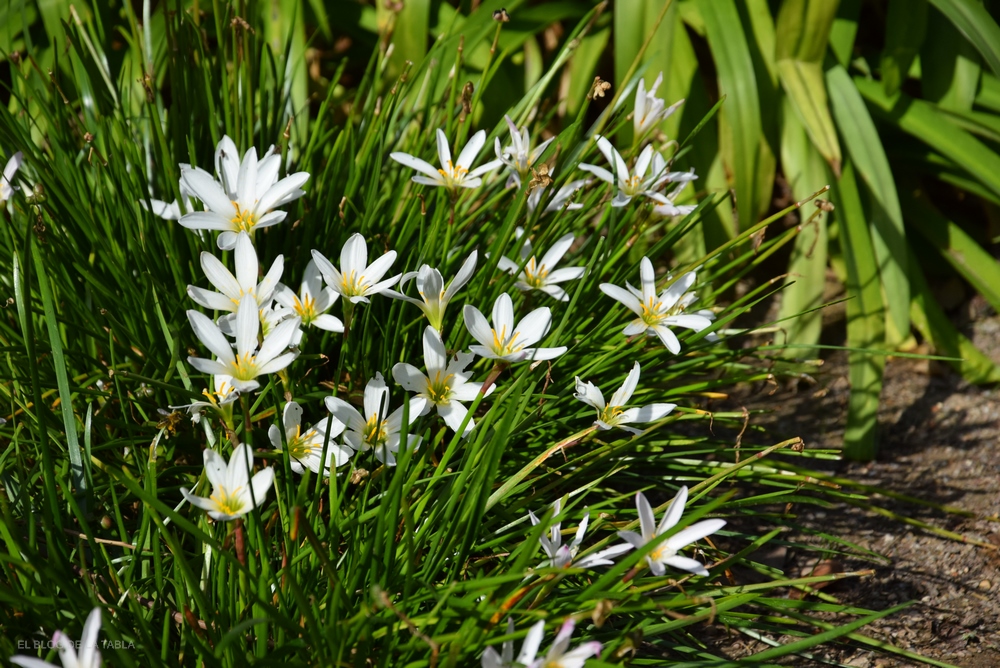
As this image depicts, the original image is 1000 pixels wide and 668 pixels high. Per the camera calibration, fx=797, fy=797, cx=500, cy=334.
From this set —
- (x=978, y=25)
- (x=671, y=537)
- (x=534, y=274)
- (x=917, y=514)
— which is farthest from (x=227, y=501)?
(x=978, y=25)

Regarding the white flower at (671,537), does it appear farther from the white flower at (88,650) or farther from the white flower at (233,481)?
the white flower at (88,650)

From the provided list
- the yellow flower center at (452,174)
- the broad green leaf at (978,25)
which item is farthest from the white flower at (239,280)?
the broad green leaf at (978,25)

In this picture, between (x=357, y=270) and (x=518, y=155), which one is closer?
(x=357, y=270)

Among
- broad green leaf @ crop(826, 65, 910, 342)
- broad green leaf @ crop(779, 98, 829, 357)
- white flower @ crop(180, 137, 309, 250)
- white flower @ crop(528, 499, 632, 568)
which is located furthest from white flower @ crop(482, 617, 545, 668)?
broad green leaf @ crop(826, 65, 910, 342)

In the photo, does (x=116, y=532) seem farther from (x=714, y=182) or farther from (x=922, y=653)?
(x=714, y=182)

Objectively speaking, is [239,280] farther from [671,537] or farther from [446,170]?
[671,537]

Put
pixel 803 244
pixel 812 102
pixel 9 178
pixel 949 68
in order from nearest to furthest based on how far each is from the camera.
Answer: pixel 9 178, pixel 812 102, pixel 803 244, pixel 949 68
